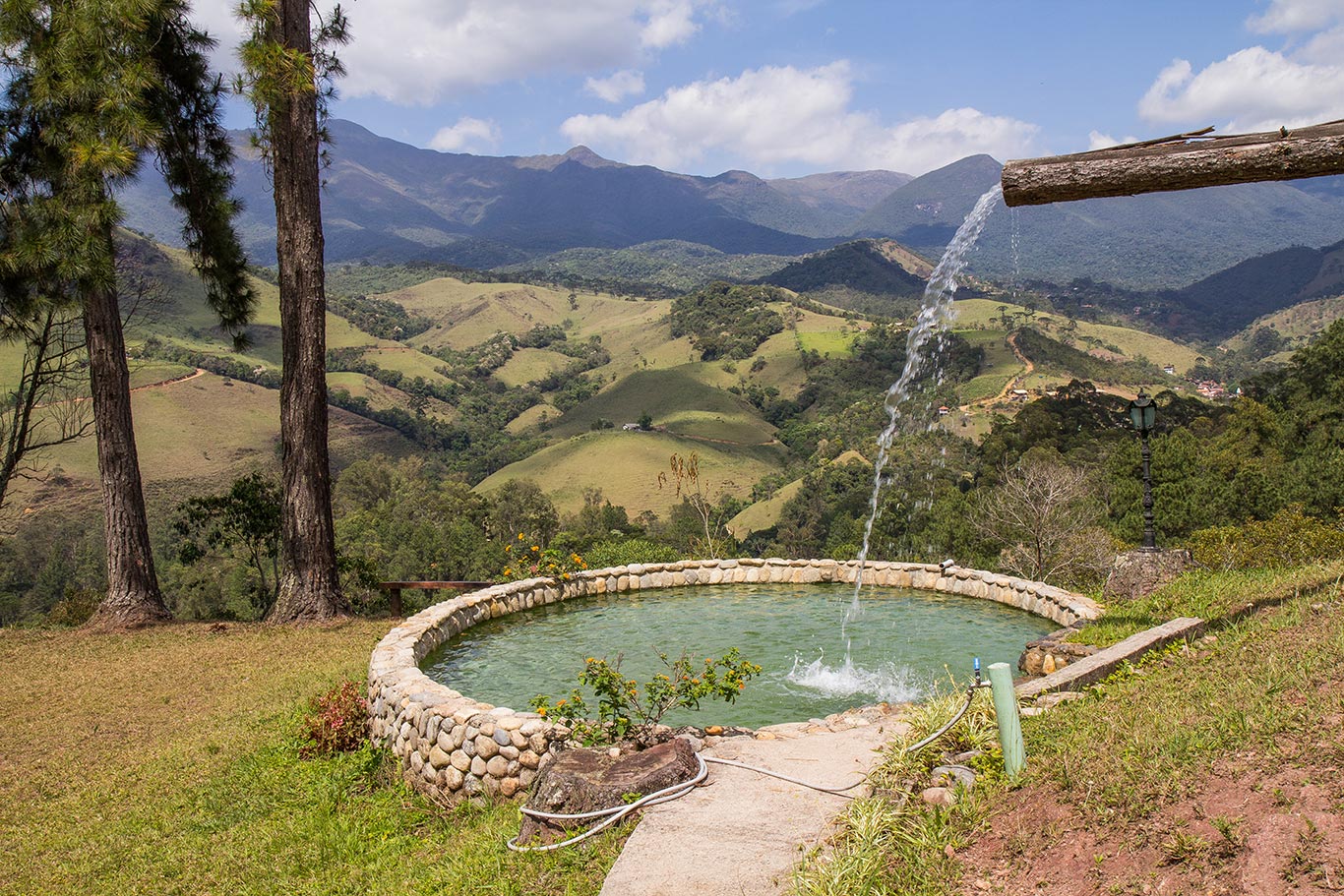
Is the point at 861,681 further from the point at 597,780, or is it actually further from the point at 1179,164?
the point at 1179,164

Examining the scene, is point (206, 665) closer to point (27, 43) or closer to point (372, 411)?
point (27, 43)

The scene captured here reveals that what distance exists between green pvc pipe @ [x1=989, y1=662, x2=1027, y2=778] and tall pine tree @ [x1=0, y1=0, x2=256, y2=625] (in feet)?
31.0

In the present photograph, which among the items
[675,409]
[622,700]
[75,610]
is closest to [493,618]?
[622,700]

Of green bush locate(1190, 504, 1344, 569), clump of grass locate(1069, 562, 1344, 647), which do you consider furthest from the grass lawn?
green bush locate(1190, 504, 1344, 569)

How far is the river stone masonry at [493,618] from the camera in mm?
5281

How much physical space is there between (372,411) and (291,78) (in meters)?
85.2

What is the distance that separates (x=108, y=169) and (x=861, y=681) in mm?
9064

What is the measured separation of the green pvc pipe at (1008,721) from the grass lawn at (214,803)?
1714 mm

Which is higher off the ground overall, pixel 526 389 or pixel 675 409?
pixel 526 389

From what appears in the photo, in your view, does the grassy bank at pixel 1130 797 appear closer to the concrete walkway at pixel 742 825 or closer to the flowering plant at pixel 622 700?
the concrete walkway at pixel 742 825

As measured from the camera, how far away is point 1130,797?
10.5 feet

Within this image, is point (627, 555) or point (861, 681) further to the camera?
point (627, 555)

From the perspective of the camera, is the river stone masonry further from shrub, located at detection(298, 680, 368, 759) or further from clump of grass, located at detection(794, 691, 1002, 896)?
clump of grass, located at detection(794, 691, 1002, 896)

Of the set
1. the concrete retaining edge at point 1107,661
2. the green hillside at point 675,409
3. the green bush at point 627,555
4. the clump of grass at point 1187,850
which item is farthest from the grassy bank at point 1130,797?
the green hillside at point 675,409
